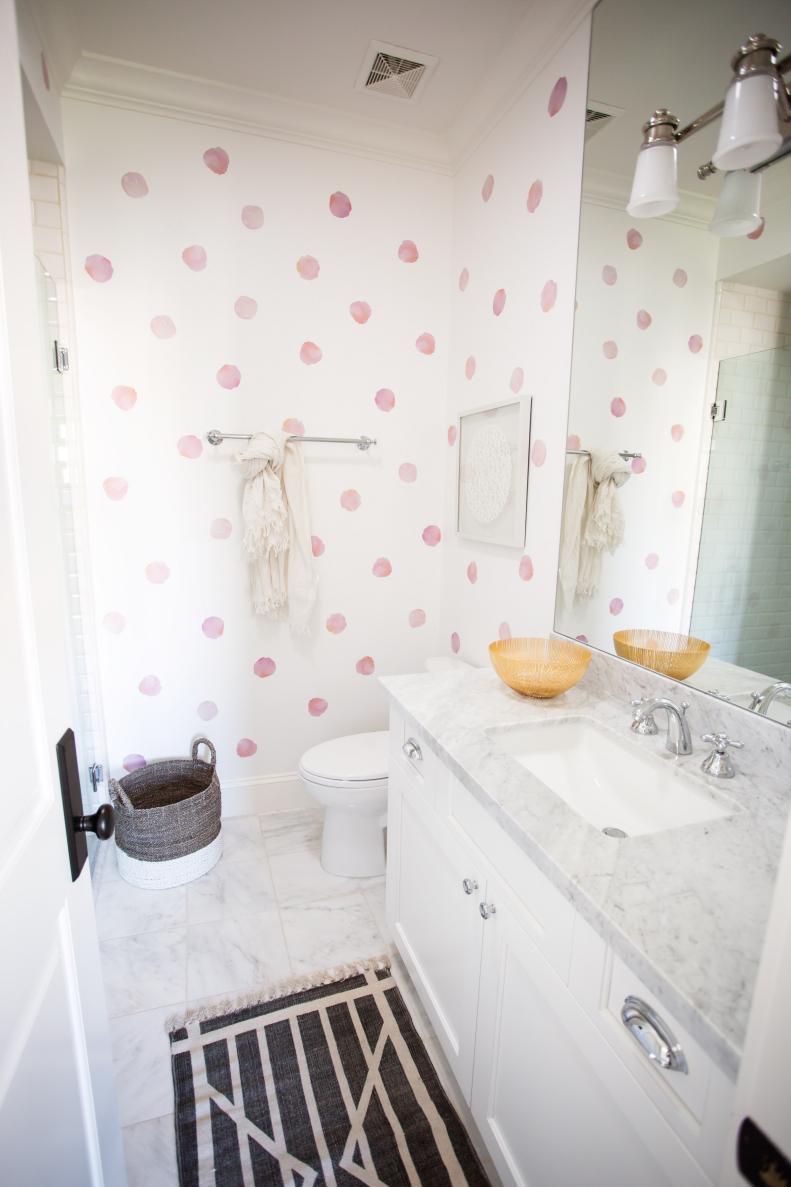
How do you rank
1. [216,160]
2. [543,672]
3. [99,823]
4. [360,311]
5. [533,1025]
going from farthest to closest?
[360,311] < [216,160] < [543,672] < [533,1025] < [99,823]

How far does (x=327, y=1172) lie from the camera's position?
1177 millimetres

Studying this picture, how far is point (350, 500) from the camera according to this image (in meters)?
2.32

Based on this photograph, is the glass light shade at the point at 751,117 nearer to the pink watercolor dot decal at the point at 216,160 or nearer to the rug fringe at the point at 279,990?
the pink watercolor dot decal at the point at 216,160

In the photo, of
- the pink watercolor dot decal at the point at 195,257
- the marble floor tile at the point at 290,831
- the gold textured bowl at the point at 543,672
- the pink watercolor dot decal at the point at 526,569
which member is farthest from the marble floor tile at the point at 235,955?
the pink watercolor dot decal at the point at 195,257

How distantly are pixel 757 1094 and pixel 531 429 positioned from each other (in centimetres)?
165

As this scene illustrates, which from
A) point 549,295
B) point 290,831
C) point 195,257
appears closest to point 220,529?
point 195,257

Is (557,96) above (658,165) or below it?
above

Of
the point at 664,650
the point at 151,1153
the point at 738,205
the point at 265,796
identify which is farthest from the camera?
the point at 265,796

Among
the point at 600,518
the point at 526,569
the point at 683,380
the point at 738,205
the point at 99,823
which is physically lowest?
the point at 99,823

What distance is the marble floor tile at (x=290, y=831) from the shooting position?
88.1 inches

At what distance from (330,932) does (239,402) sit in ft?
6.17

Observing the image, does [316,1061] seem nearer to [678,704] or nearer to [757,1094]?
[678,704]

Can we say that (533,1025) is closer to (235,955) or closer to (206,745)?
(235,955)

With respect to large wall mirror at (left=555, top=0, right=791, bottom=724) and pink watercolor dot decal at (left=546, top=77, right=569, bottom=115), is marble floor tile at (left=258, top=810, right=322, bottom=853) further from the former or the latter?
pink watercolor dot decal at (left=546, top=77, right=569, bottom=115)
